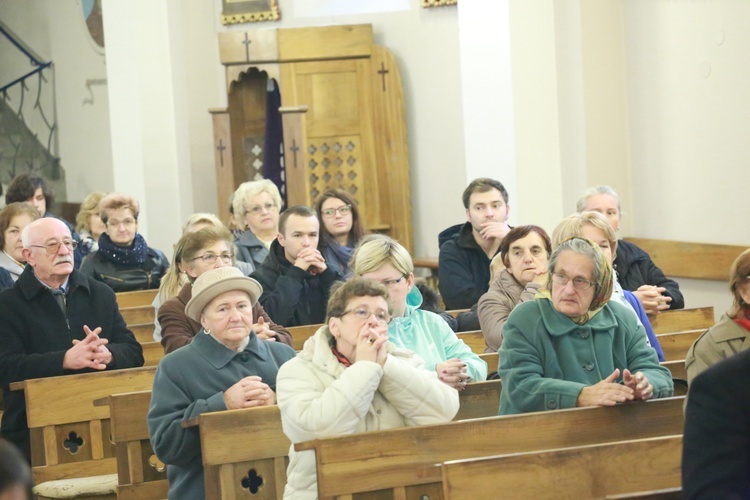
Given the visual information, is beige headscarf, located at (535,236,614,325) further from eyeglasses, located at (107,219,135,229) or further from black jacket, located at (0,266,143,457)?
eyeglasses, located at (107,219,135,229)

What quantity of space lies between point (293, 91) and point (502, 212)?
14.2 ft

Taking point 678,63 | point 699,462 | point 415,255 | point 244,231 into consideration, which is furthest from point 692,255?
point 699,462

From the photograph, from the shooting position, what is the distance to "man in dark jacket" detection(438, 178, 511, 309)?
5859 millimetres

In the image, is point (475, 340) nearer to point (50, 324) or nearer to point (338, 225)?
point (338, 225)

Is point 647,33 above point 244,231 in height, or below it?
above

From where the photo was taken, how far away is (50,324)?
4680 millimetres

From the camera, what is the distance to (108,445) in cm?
464

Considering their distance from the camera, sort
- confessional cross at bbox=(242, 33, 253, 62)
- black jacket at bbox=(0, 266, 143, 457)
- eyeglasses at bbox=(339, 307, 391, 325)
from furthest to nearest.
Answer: confessional cross at bbox=(242, 33, 253, 62) < black jacket at bbox=(0, 266, 143, 457) < eyeglasses at bbox=(339, 307, 391, 325)

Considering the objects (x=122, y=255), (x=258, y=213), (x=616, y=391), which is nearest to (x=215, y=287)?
(x=616, y=391)

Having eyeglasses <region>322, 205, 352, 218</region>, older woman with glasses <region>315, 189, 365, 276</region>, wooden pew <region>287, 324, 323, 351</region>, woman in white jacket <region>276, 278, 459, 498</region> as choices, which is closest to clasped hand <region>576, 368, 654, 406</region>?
woman in white jacket <region>276, 278, 459, 498</region>

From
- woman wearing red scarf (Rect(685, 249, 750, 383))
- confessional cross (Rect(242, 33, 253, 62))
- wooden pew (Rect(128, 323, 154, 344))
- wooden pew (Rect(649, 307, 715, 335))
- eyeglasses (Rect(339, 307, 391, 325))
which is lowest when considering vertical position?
wooden pew (Rect(649, 307, 715, 335))

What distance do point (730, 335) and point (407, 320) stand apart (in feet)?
3.54

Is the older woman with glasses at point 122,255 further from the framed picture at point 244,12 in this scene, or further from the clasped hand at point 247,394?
the framed picture at point 244,12

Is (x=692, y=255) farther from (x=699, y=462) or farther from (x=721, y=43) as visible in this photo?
(x=699, y=462)
